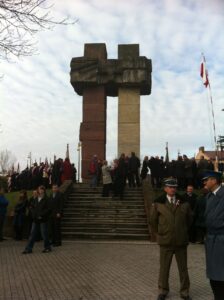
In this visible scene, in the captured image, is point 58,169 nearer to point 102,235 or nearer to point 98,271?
point 102,235

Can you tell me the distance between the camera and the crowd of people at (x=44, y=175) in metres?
23.8

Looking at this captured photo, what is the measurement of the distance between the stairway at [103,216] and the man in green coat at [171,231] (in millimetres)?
9243

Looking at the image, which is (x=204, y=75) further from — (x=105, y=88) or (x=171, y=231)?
(x=171, y=231)

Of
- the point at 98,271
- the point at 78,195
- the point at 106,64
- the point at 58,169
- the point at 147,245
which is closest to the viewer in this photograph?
the point at 98,271

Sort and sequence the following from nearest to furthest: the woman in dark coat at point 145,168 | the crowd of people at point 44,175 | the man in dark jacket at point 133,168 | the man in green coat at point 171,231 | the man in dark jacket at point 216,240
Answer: the man in dark jacket at point 216,240
the man in green coat at point 171,231
the man in dark jacket at point 133,168
the woman in dark coat at point 145,168
the crowd of people at point 44,175

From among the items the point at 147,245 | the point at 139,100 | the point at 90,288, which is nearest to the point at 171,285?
the point at 90,288

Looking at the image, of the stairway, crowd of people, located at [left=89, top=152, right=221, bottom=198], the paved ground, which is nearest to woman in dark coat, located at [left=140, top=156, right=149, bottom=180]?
crowd of people, located at [left=89, top=152, right=221, bottom=198]

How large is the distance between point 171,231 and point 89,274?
2.91 m

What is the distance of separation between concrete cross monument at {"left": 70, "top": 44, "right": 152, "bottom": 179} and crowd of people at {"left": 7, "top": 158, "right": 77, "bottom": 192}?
212cm

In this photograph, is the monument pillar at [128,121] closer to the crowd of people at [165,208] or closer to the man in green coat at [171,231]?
the crowd of people at [165,208]

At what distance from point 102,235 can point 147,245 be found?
2.29 meters

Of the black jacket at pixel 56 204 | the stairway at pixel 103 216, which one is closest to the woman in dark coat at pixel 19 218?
the stairway at pixel 103 216

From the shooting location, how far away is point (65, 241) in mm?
15727

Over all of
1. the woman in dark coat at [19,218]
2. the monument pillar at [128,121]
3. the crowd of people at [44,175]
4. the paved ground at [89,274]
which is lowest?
the paved ground at [89,274]
